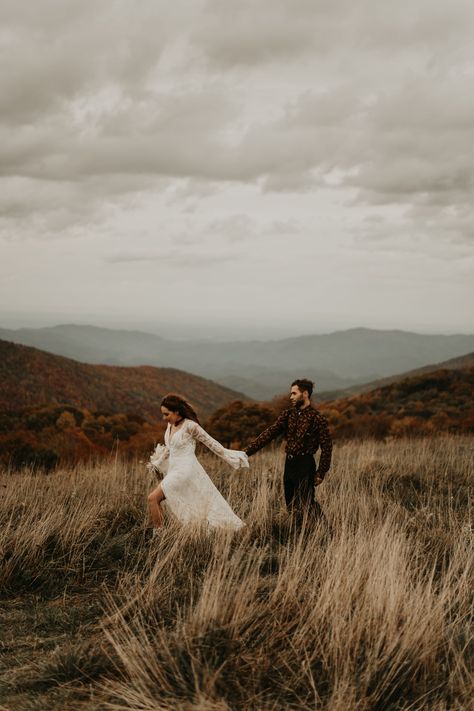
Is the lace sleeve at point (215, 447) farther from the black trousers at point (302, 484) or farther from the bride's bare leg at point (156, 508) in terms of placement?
the bride's bare leg at point (156, 508)

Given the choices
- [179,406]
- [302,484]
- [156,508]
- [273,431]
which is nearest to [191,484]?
[156,508]

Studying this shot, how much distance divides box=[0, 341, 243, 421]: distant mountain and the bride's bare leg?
26965mm

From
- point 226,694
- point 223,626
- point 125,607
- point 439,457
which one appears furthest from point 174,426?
point 439,457

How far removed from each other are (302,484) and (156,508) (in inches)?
56.7

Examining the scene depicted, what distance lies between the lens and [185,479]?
211 inches

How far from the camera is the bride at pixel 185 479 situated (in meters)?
5.17

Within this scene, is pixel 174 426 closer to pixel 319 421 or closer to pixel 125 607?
pixel 319 421

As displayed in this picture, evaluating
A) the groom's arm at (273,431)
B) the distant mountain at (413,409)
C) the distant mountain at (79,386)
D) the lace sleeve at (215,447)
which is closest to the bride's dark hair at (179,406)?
the lace sleeve at (215,447)

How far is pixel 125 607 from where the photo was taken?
3207mm

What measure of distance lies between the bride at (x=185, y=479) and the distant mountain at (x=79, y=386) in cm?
2667

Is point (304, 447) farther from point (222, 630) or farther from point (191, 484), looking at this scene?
point (222, 630)

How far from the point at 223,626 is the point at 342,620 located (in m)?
0.62

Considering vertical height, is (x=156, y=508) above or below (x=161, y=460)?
below

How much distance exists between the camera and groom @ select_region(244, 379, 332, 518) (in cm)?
525
